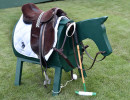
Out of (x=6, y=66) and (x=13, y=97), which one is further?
(x=6, y=66)

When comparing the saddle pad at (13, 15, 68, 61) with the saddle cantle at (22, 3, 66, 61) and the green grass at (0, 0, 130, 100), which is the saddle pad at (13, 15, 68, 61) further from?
the green grass at (0, 0, 130, 100)

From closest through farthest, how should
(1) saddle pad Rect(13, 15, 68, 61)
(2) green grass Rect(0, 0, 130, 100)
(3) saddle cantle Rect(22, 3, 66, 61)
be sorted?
1. (3) saddle cantle Rect(22, 3, 66, 61)
2. (1) saddle pad Rect(13, 15, 68, 61)
3. (2) green grass Rect(0, 0, 130, 100)

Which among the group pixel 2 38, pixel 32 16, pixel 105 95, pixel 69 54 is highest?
pixel 32 16

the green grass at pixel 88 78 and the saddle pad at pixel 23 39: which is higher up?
the saddle pad at pixel 23 39

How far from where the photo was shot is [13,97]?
2.48 meters

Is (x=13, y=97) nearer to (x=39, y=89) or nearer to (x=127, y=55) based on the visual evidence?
(x=39, y=89)

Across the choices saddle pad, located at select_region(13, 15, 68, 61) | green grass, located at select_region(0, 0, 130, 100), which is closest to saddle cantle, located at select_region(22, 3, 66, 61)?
saddle pad, located at select_region(13, 15, 68, 61)

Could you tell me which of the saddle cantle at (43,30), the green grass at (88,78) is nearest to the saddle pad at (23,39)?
the saddle cantle at (43,30)

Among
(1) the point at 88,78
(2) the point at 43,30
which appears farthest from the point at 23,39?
(1) the point at 88,78

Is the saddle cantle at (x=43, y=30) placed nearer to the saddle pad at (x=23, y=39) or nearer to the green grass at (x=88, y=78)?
the saddle pad at (x=23, y=39)

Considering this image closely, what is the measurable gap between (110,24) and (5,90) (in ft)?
13.5

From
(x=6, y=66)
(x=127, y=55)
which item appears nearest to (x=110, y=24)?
(x=127, y=55)

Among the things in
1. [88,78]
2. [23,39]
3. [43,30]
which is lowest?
[88,78]

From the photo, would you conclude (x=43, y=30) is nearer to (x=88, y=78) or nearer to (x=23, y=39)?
(x=23, y=39)
